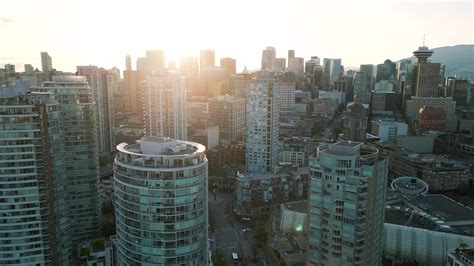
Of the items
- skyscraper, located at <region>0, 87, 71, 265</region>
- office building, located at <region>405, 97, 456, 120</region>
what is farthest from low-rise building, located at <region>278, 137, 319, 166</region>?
office building, located at <region>405, 97, 456, 120</region>

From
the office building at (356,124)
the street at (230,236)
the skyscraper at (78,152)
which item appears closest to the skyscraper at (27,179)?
the skyscraper at (78,152)

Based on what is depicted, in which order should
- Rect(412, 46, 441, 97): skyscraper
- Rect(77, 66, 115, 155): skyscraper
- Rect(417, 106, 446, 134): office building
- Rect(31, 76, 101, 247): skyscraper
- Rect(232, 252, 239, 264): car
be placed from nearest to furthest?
Rect(31, 76, 101, 247): skyscraper, Rect(232, 252, 239, 264): car, Rect(77, 66, 115, 155): skyscraper, Rect(417, 106, 446, 134): office building, Rect(412, 46, 441, 97): skyscraper

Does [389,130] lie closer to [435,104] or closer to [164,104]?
[435,104]

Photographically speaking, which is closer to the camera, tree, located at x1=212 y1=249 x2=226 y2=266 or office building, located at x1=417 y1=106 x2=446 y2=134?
tree, located at x1=212 y1=249 x2=226 y2=266

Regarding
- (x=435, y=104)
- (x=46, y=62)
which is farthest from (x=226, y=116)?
(x=435, y=104)

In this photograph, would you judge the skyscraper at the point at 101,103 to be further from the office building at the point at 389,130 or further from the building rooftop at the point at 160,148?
the office building at the point at 389,130

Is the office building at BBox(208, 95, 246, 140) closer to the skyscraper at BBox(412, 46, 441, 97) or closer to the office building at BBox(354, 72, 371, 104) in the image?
the skyscraper at BBox(412, 46, 441, 97)
